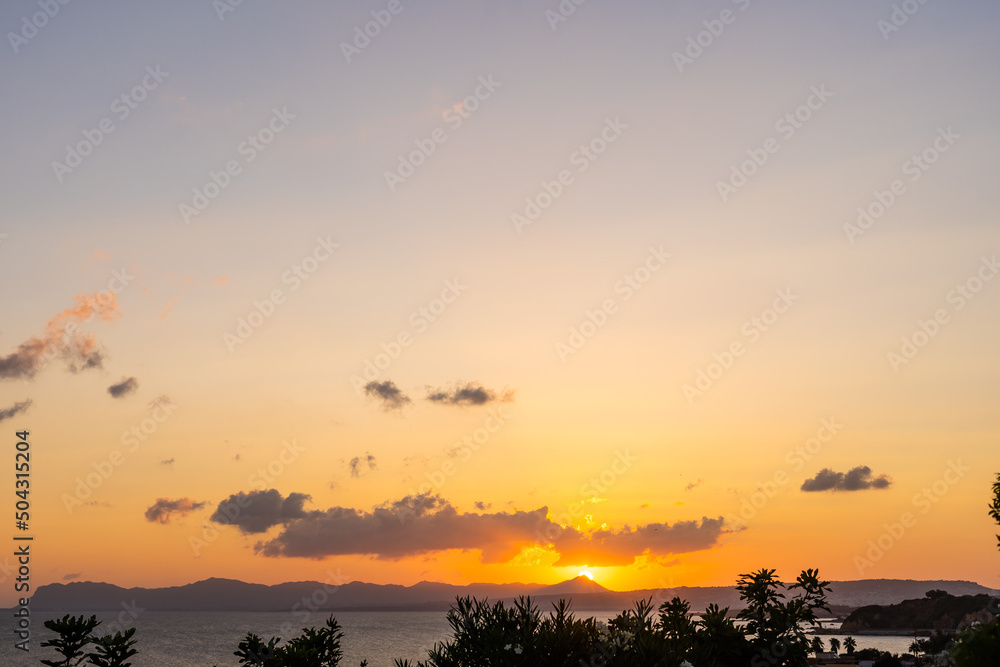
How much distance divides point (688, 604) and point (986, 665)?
28.1 ft

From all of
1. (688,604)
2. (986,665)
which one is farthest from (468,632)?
(986,665)

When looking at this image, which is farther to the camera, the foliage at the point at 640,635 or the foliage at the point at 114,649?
the foliage at the point at 114,649

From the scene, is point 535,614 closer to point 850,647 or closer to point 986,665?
point 986,665

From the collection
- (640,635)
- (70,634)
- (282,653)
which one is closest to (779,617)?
(640,635)

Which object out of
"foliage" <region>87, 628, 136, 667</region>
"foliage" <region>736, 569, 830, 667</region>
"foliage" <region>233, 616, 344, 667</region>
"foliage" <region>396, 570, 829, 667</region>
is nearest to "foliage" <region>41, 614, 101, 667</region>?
"foliage" <region>87, 628, 136, 667</region>

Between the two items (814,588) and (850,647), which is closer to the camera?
(814,588)

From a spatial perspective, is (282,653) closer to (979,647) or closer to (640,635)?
(640,635)

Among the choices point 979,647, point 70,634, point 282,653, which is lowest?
point 282,653

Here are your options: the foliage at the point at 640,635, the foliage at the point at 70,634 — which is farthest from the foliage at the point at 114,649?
the foliage at the point at 640,635

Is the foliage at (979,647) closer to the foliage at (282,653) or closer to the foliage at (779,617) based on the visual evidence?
the foliage at (779,617)

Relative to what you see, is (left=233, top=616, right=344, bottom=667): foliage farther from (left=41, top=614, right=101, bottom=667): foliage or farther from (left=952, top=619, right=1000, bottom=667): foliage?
(left=952, top=619, right=1000, bottom=667): foliage

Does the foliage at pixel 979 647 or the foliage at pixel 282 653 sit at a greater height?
the foliage at pixel 979 647

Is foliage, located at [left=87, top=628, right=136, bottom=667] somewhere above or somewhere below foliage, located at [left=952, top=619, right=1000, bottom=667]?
below

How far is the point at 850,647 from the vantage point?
188 metres
